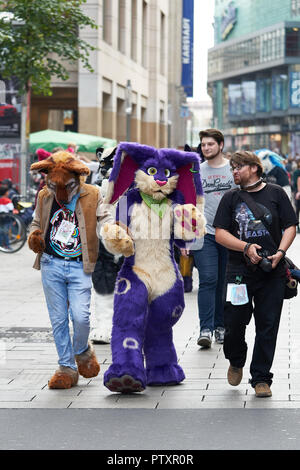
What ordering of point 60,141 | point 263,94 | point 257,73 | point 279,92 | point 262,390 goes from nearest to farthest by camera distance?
point 262,390
point 60,141
point 279,92
point 263,94
point 257,73

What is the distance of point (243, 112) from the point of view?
458ft

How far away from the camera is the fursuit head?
7.24 m

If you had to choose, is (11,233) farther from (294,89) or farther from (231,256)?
(294,89)

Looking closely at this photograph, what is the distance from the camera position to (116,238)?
23.3ft

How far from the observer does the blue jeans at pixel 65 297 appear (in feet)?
23.8

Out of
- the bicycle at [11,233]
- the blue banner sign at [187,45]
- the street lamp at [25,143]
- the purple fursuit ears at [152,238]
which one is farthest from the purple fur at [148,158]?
the blue banner sign at [187,45]

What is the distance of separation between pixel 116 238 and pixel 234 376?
1.24 metres

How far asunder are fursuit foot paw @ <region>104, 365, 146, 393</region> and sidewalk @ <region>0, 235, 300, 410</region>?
0.24ft

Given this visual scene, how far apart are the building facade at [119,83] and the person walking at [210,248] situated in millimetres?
19509

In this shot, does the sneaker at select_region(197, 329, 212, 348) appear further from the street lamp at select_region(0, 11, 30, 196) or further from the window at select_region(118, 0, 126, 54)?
the window at select_region(118, 0, 126, 54)

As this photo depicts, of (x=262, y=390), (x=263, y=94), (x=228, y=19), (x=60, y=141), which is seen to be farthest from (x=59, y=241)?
(x=228, y=19)

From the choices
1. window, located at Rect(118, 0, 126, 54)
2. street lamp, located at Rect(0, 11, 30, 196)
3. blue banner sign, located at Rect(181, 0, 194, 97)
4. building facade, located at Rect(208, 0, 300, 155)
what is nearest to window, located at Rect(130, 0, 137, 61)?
window, located at Rect(118, 0, 126, 54)
